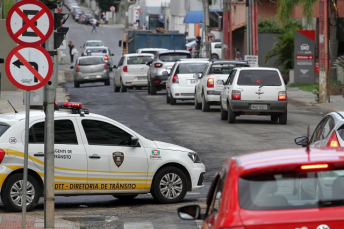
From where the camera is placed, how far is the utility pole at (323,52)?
103 feet

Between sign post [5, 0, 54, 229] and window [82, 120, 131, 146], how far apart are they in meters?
2.87

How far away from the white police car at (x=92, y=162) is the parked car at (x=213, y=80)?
14666 mm

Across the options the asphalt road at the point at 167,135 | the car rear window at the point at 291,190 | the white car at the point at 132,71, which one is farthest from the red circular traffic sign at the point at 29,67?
the white car at the point at 132,71

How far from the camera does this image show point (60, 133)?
12.5m

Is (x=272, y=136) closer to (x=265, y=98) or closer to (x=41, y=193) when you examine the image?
(x=265, y=98)

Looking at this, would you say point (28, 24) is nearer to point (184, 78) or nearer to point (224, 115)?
point (224, 115)

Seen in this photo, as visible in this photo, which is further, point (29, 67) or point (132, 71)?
point (132, 71)

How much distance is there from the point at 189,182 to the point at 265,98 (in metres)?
11.4

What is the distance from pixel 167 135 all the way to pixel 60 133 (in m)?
9.28

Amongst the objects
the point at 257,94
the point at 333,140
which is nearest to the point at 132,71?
the point at 257,94

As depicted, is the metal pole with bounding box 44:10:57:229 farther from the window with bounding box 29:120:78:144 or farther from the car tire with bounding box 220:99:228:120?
the car tire with bounding box 220:99:228:120

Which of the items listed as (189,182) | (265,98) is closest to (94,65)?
(265,98)

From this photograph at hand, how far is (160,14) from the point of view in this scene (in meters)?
111

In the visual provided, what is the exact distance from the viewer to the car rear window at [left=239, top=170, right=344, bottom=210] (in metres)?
5.32
